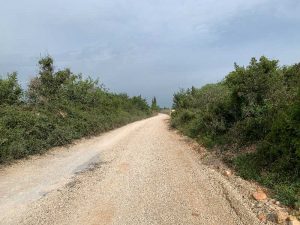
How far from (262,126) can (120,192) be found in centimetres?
520

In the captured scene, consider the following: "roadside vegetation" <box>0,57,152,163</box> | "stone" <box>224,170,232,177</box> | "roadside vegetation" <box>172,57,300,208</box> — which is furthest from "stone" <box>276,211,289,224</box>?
"roadside vegetation" <box>0,57,152,163</box>

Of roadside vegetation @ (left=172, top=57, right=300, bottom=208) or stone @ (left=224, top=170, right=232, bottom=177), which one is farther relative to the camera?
stone @ (left=224, top=170, right=232, bottom=177)

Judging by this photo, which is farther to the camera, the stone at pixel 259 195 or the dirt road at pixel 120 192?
the stone at pixel 259 195

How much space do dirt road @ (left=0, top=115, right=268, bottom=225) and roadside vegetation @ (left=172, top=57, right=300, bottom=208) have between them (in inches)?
37.9

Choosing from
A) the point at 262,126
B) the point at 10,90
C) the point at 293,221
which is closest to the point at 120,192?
the point at 293,221

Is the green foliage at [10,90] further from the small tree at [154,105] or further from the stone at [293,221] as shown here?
the small tree at [154,105]

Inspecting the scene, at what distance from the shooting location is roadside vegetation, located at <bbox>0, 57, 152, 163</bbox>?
14536 millimetres

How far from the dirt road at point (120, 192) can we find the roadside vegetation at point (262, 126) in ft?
3.16

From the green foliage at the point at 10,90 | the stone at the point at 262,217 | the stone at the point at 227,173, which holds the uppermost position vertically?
the green foliage at the point at 10,90

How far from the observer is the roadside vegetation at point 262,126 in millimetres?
8719

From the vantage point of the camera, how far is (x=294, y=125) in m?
8.93

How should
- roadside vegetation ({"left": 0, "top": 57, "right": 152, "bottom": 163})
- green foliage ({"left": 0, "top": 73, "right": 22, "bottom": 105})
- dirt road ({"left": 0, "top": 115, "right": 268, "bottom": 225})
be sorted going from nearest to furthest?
dirt road ({"left": 0, "top": 115, "right": 268, "bottom": 225}) → roadside vegetation ({"left": 0, "top": 57, "right": 152, "bottom": 163}) → green foliage ({"left": 0, "top": 73, "right": 22, "bottom": 105})

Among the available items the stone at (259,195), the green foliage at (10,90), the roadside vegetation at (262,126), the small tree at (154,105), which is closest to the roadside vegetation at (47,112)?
the green foliage at (10,90)

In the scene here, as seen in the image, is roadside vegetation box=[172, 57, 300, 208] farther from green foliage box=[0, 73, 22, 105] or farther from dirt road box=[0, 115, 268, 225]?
green foliage box=[0, 73, 22, 105]
